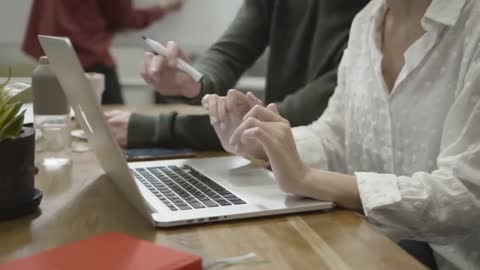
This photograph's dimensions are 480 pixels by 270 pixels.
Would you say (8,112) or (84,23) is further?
(84,23)

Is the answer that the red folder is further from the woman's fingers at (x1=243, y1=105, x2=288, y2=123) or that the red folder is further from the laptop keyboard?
the woman's fingers at (x1=243, y1=105, x2=288, y2=123)

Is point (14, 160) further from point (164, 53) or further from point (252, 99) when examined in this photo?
point (164, 53)

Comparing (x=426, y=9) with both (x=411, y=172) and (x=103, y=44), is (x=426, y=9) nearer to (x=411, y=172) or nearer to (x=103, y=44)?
(x=411, y=172)

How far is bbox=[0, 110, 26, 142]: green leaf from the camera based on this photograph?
73cm

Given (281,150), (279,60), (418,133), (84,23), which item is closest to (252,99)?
(281,150)

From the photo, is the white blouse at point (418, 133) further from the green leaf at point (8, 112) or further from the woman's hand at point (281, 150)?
the green leaf at point (8, 112)

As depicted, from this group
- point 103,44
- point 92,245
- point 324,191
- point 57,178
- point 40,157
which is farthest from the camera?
point 103,44

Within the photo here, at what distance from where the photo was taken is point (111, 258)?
0.60m

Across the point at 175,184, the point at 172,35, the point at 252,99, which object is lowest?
the point at 172,35

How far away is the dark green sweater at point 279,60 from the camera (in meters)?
1.22

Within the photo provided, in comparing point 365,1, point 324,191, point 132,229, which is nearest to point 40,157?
point 132,229

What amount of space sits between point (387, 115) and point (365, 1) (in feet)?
1.40

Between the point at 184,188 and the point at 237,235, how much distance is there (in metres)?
0.19

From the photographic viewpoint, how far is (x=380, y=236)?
28.3 inches
